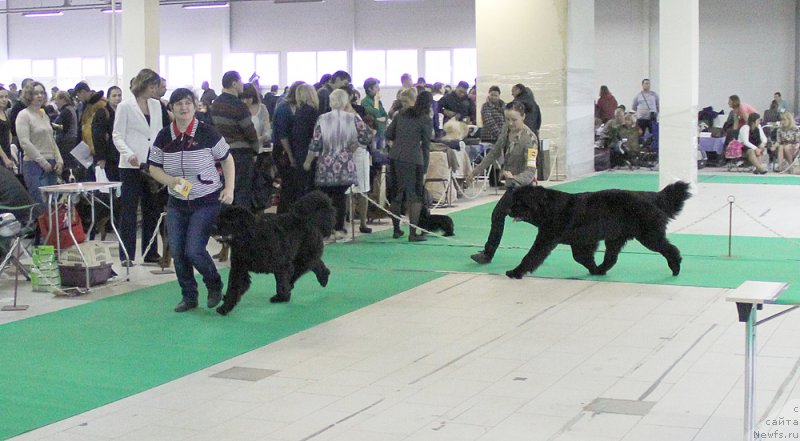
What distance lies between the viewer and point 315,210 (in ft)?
25.3

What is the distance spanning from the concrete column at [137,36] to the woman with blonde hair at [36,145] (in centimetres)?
431

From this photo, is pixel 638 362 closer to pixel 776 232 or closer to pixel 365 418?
pixel 365 418

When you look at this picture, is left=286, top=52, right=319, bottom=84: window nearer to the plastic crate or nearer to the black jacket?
the black jacket

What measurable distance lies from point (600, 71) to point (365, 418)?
23.8 meters

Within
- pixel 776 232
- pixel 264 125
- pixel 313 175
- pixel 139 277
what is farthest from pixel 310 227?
pixel 776 232

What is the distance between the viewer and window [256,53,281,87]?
31.6 m

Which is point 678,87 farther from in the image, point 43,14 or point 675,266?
point 43,14

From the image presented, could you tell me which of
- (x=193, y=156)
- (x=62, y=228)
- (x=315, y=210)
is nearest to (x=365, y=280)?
(x=315, y=210)

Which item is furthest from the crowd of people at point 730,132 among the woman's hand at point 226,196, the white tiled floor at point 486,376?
the woman's hand at point 226,196

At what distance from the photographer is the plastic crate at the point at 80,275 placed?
8.34m

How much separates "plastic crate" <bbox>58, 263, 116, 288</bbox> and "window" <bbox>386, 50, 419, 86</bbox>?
73.9 feet

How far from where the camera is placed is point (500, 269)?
9.27m

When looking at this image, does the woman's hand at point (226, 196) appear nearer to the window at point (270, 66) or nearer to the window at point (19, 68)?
the window at point (270, 66)

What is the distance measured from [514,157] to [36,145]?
15.2 feet
